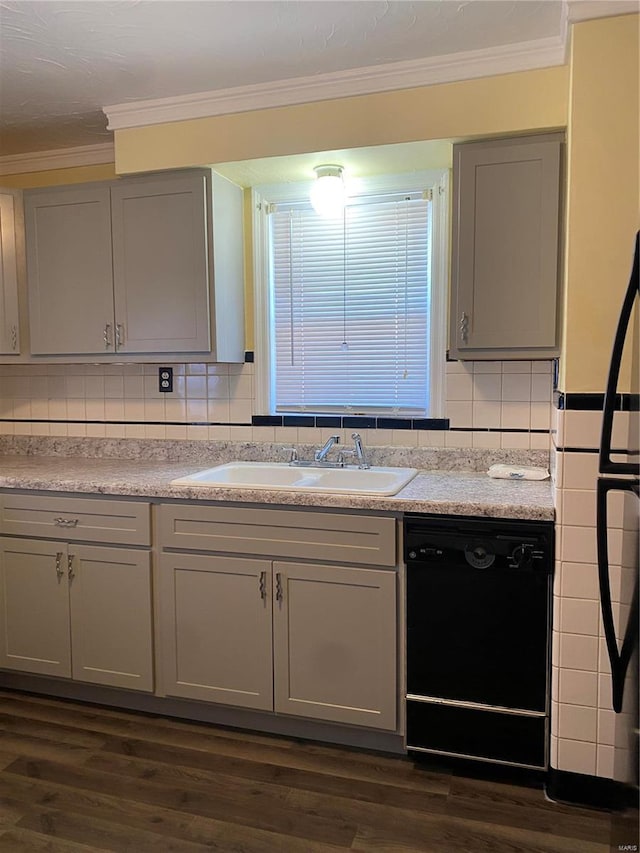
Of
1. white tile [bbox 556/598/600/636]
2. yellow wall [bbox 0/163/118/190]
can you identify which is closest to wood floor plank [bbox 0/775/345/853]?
white tile [bbox 556/598/600/636]

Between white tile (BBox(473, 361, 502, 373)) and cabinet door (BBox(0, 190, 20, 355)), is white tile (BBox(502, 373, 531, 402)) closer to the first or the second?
white tile (BBox(473, 361, 502, 373))

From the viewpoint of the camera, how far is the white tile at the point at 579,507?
2.00 metres

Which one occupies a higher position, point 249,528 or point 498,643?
point 249,528

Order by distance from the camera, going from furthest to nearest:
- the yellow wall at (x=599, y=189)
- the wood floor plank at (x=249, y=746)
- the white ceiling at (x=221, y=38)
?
the wood floor plank at (x=249, y=746), the white ceiling at (x=221, y=38), the yellow wall at (x=599, y=189)

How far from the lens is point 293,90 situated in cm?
251

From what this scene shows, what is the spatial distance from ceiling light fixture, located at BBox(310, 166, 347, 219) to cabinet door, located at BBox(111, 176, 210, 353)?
468 millimetres

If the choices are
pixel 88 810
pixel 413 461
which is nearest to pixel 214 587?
pixel 88 810

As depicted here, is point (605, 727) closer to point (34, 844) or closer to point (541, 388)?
point (541, 388)

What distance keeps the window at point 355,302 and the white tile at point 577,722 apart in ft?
4.14

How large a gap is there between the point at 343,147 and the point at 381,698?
199cm

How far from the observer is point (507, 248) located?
235 centimetres

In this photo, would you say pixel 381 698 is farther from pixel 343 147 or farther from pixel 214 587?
pixel 343 147

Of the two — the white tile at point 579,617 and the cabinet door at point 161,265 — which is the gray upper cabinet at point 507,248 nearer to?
the white tile at point 579,617

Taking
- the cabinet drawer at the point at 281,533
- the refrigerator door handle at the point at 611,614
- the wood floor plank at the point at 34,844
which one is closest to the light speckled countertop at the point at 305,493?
the cabinet drawer at the point at 281,533
